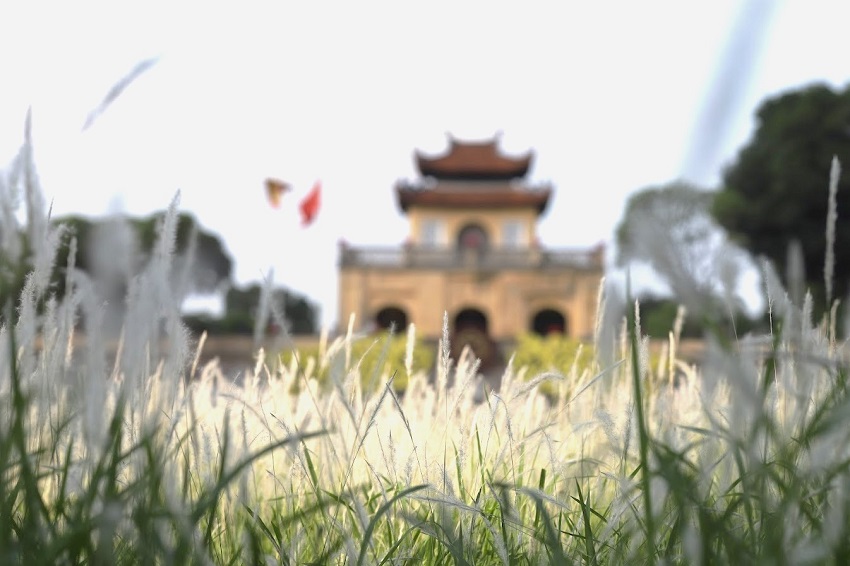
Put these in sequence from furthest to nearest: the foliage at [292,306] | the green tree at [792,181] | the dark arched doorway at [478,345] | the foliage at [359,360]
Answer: the foliage at [292,306] < the green tree at [792,181] < the dark arched doorway at [478,345] < the foliage at [359,360]

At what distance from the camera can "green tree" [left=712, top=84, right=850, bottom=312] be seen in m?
16.9

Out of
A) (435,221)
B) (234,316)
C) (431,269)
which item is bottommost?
(234,316)

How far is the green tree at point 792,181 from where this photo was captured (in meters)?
16.9

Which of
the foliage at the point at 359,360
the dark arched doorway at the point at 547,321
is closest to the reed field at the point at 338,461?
the foliage at the point at 359,360

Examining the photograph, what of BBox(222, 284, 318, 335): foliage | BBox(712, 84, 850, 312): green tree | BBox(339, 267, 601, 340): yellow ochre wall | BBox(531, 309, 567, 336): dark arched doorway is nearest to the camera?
BBox(712, 84, 850, 312): green tree

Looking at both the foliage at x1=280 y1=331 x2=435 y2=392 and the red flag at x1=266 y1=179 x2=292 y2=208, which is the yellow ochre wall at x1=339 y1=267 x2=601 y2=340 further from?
the foliage at x1=280 y1=331 x2=435 y2=392

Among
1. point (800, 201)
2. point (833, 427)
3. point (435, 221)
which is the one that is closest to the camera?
point (833, 427)

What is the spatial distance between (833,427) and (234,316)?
23.3m

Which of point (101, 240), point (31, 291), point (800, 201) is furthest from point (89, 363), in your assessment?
point (800, 201)

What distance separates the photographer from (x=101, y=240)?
559 millimetres

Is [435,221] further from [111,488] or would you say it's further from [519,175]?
[111,488]

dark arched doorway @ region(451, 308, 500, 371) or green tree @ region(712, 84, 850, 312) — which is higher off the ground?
green tree @ region(712, 84, 850, 312)

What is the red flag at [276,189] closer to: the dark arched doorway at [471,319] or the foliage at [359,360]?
the dark arched doorway at [471,319]

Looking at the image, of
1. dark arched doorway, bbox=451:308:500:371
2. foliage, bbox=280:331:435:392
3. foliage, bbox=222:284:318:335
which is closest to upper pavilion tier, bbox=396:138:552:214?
foliage, bbox=222:284:318:335
